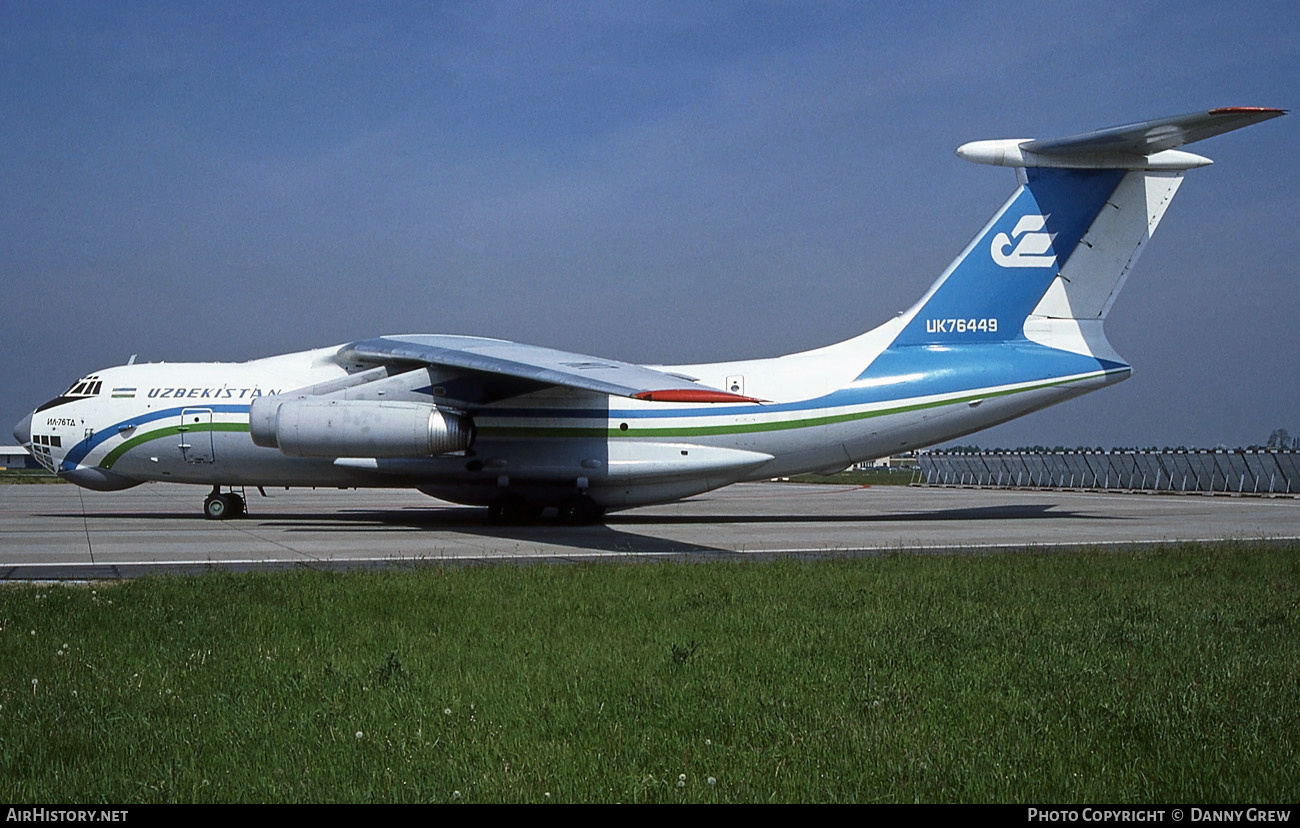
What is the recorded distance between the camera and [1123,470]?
37219mm

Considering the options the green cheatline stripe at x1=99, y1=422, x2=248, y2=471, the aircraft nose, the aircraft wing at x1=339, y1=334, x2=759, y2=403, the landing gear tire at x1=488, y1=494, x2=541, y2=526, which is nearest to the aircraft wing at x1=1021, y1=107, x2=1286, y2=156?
the aircraft wing at x1=339, y1=334, x2=759, y2=403

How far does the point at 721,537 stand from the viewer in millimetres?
15016

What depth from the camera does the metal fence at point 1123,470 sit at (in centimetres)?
3203

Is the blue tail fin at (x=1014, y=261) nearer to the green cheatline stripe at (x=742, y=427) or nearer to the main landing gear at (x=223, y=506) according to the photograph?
the green cheatline stripe at (x=742, y=427)

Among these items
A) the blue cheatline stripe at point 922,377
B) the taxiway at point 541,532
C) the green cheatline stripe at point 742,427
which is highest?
the blue cheatline stripe at point 922,377

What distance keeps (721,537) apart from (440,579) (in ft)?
22.3

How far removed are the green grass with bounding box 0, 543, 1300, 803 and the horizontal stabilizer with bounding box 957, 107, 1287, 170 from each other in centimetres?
906

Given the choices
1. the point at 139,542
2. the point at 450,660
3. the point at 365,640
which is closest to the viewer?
the point at 450,660

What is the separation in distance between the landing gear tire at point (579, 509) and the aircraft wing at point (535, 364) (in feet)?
8.03

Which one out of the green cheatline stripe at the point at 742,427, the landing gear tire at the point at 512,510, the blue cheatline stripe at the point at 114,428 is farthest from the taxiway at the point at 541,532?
the green cheatline stripe at the point at 742,427

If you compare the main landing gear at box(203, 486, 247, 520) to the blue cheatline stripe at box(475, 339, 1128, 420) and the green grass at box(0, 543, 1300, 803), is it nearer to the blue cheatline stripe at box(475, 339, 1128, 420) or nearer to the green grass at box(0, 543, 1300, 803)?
the blue cheatline stripe at box(475, 339, 1128, 420)

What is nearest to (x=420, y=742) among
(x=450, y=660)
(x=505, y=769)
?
(x=505, y=769)

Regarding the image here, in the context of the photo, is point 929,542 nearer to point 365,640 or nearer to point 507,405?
point 507,405

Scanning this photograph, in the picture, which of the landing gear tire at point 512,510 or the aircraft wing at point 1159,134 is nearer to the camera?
the aircraft wing at point 1159,134
